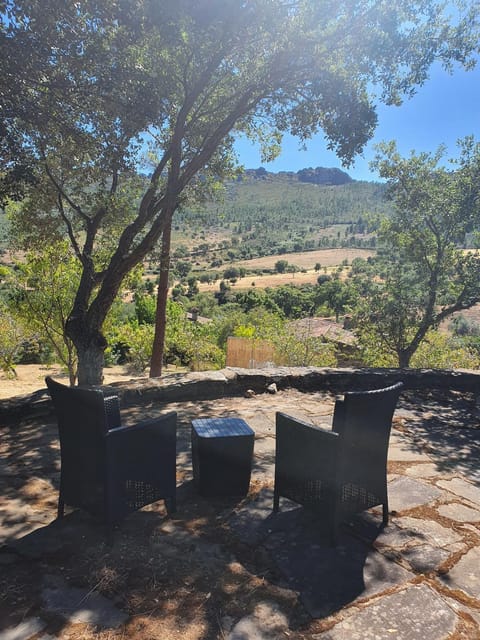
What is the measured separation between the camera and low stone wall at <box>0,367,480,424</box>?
4.62 metres

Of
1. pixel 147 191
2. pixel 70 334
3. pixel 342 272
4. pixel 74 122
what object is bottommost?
pixel 70 334

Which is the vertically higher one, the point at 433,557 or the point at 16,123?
the point at 16,123

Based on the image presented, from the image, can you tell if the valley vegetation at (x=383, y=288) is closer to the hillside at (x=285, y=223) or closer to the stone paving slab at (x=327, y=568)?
the stone paving slab at (x=327, y=568)

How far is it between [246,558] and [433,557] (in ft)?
3.23

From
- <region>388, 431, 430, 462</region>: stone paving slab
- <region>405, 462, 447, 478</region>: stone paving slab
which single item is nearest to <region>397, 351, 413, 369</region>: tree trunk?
<region>388, 431, 430, 462</region>: stone paving slab

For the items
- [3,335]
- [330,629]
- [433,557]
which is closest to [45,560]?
[330,629]

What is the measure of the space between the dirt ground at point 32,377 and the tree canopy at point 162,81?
8751mm

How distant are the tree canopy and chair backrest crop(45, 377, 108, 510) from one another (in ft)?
12.3

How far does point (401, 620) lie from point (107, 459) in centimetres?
157

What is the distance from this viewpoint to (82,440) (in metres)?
2.54

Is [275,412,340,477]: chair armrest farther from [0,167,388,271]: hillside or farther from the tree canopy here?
[0,167,388,271]: hillside

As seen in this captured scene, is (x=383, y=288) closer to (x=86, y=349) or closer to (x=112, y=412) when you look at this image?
(x=86, y=349)

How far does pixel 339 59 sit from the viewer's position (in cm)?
595

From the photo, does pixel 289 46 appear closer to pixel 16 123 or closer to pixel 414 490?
pixel 16 123
